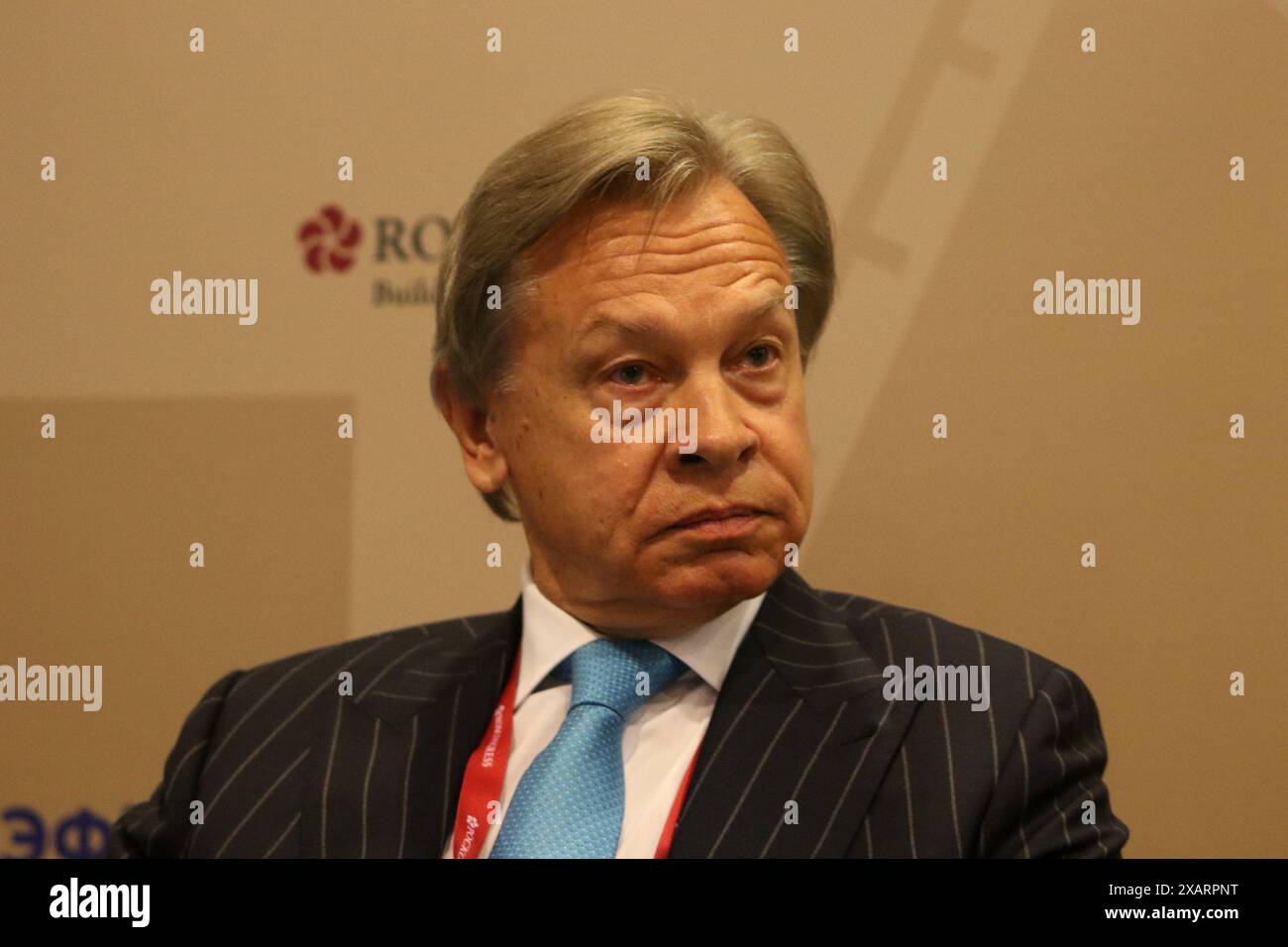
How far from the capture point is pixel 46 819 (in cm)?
256

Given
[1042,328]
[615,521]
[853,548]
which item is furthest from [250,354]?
[1042,328]

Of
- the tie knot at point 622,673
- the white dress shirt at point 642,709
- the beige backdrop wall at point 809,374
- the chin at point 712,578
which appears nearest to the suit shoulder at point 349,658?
the beige backdrop wall at point 809,374

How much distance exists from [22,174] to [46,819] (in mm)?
1111

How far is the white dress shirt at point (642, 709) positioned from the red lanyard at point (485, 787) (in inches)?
0.4

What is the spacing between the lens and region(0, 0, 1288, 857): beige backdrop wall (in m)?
2.30

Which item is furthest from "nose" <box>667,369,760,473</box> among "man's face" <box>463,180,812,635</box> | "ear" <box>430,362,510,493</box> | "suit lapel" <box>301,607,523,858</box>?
"suit lapel" <box>301,607,523,858</box>

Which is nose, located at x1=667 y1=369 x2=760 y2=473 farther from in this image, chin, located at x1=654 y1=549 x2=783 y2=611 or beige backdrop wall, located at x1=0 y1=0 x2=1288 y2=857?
beige backdrop wall, located at x1=0 y1=0 x2=1288 y2=857

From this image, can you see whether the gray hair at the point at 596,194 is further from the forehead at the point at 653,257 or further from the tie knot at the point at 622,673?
the tie knot at the point at 622,673

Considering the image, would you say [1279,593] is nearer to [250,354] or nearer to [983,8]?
[983,8]

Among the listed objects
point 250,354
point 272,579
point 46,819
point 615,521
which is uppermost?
point 250,354

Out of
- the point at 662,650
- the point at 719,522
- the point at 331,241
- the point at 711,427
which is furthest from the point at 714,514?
the point at 331,241

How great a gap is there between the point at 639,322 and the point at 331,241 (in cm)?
73

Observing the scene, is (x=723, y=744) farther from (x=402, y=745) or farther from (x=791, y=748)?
(x=402, y=745)

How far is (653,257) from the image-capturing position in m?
2.05
